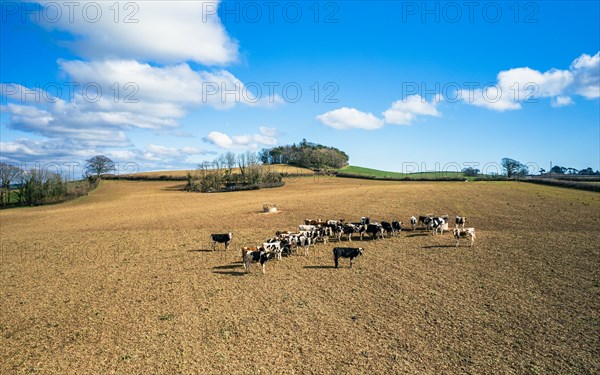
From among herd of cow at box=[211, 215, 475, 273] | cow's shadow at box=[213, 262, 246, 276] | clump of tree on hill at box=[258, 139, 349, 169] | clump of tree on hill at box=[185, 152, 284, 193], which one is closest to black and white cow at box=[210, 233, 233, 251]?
herd of cow at box=[211, 215, 475, 273]

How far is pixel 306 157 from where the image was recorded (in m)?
136

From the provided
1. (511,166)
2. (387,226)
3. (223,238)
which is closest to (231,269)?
(223,238)

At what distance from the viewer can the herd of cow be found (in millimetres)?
20250

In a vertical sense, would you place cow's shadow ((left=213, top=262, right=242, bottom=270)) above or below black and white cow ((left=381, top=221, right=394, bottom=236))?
below

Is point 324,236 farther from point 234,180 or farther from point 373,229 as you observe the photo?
point 234,180

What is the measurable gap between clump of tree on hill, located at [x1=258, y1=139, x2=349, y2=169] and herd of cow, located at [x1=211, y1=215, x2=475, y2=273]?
3849 inches

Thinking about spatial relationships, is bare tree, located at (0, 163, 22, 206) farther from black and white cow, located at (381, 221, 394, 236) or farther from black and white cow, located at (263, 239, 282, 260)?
black and white cow, located at (381, 221, 394, 236)

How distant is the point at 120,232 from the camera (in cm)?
3397

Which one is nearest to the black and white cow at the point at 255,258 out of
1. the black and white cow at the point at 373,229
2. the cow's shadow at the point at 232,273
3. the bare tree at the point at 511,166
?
the cow's shadow at the point at 232,273

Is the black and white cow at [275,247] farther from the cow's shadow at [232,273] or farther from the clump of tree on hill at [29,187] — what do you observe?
the clump of tree on hill at [29,187]

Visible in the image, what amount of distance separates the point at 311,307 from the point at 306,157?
122m

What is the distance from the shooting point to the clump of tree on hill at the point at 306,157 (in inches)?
5192

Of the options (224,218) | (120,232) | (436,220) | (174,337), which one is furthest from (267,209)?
(174,337)

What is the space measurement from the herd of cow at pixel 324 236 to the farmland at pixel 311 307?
84 cm
